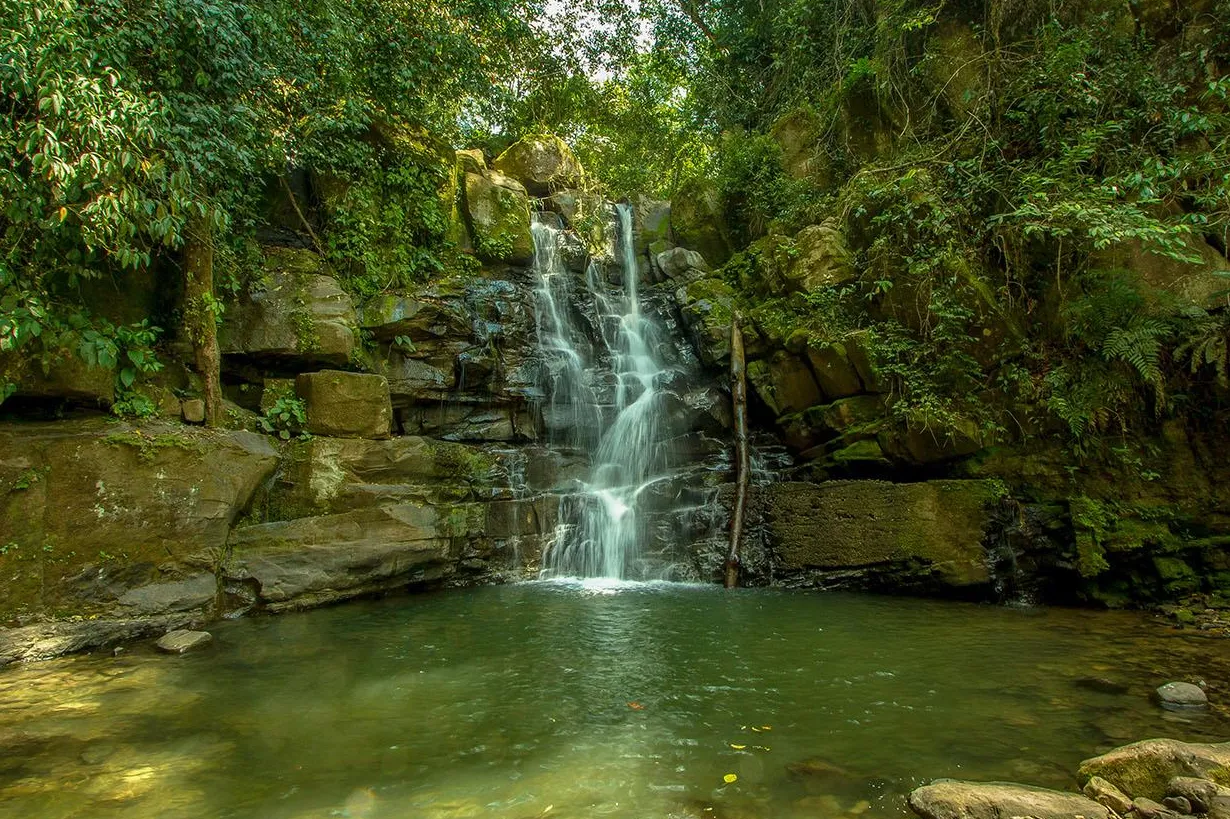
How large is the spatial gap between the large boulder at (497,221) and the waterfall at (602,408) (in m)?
0.55

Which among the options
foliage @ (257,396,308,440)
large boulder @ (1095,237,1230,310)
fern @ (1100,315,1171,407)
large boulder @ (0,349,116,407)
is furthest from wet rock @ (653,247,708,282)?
large boulder @ (0,349,116,407)

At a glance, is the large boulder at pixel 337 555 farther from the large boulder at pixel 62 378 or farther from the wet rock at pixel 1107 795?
the wet rock at pixel 1107 795

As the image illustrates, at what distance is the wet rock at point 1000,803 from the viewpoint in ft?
8.09

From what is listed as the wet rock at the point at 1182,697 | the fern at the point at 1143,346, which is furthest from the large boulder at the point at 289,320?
the fern at the point at 1143,346

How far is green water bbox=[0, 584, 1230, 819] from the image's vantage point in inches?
113

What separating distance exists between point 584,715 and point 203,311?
6.14 metres

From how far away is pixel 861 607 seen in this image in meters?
6.39

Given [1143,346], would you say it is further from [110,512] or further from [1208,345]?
[110,512]

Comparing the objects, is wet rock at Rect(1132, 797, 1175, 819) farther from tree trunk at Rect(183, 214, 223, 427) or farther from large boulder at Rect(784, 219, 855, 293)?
tree trunk at Rect(183, 214, 223, 427)

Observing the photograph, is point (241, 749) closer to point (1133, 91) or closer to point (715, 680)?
point (715, 680)

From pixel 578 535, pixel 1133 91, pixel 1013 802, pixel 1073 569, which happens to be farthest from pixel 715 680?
pixel 1133 91

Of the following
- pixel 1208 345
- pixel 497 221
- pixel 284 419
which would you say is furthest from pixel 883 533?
pixel 497 221

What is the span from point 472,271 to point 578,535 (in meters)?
5.69

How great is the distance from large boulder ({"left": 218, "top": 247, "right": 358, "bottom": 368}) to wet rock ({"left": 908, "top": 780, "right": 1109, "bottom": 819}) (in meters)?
7.75
